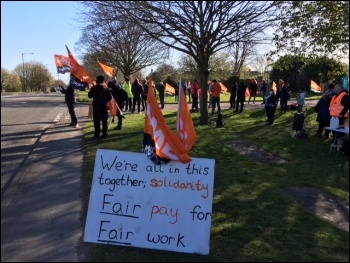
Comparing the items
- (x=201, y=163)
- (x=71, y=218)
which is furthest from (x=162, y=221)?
(x=71, y=218)

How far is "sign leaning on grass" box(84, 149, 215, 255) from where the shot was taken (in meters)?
4.46

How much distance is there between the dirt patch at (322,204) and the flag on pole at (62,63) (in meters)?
8.80

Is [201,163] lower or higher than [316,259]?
higher

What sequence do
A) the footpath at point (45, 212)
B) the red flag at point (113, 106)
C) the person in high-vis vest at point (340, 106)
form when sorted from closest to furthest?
the footpath at point (45, 212) → the person in high-vis vest at point (340, 106) → the red flag at point (113, 106)

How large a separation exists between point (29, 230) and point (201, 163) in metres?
2.20

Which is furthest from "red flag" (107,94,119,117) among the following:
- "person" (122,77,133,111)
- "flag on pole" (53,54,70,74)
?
"person" (122,77,133,111)

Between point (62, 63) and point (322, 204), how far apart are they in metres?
9.66

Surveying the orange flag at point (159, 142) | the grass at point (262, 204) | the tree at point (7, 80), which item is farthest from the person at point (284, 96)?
the orange flag at point (159, 142)

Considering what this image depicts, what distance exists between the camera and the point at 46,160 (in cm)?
901

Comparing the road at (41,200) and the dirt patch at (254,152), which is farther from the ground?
the road at (41,200)

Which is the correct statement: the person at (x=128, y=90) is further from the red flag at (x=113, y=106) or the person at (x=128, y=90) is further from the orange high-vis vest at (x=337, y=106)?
the orange high-vis vest at (x=337, y=106)

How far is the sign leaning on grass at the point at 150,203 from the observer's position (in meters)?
4.46

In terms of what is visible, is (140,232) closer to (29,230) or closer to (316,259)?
(29,230)

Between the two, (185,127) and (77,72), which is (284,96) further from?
(185,127)
